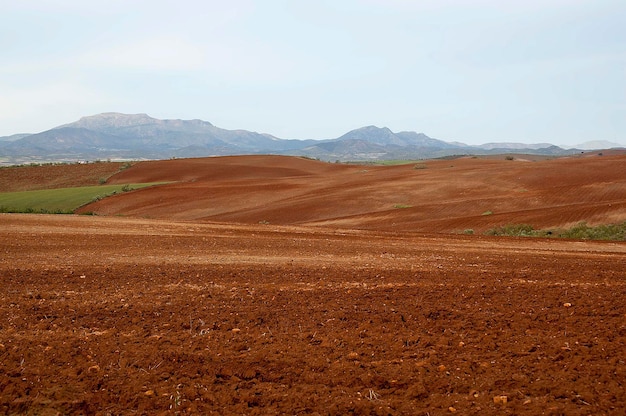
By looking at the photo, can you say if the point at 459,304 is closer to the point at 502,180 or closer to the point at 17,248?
the point at 17,248

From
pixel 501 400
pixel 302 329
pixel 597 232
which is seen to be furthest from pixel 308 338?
pixel 597 232

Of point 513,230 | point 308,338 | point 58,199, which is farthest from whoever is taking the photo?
point 58,199

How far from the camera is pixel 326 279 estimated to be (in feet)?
34.8

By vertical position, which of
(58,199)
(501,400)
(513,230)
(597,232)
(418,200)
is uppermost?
(501,400)

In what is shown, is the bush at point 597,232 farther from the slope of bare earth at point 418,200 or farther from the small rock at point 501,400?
the small rock at point 501,400

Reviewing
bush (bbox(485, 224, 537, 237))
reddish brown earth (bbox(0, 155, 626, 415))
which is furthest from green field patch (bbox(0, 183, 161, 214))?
reddish brown earth (bbox(0, 155, 626, 415))

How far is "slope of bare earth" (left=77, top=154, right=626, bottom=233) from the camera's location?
30.4m

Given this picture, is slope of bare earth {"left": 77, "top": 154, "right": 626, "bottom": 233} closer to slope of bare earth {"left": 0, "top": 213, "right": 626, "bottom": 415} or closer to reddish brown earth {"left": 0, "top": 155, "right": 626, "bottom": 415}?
reddish brown earth {"left": 0, "top": 155, "right": 626, "bottom": 415}

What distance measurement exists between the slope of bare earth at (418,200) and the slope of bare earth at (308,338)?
18.5 m

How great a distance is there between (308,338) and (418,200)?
3607 cm

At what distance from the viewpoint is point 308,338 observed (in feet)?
23.6

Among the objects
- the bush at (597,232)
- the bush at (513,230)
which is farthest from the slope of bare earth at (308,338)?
the bush at (513,230)

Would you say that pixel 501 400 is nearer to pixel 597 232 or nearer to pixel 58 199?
pixel 597 232

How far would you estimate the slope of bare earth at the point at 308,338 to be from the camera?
5594 mm
